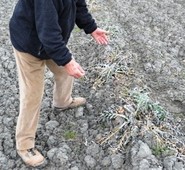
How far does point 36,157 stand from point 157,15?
107 inches

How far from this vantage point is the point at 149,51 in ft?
14.7

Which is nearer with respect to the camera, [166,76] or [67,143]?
[67,143]

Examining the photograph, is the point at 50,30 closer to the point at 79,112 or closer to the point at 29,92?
the point at 29,92

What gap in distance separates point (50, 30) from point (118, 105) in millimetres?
1142

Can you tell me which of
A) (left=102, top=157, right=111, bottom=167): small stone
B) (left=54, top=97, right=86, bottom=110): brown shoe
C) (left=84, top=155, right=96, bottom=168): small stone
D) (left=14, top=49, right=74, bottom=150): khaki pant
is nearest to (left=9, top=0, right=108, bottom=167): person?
(left=14, top=49, right=74, bottom=150): khaki pant

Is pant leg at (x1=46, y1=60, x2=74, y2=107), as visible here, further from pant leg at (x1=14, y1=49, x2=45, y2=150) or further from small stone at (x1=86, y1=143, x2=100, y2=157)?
small stone at (x1=86, y1=143, x2=100, y2=157)

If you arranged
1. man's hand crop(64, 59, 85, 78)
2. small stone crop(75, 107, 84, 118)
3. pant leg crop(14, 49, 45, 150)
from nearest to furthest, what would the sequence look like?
man's hand crop(64, 59, 85, 78) → pant leg crop(14, 49, 45, 150) → small stone crop(75, 107, 84, 118)

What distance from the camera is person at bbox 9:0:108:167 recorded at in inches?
103

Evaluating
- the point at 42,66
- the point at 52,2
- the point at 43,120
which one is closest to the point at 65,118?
the point at 43,120

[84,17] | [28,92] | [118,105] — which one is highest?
[84,17]

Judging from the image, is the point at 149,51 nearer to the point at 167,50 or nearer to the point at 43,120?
the point at 167,50

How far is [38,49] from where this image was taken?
2826 millimetres

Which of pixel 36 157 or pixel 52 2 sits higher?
pixel 52 2

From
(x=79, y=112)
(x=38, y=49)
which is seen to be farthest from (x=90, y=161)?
(x=38, y=49)
